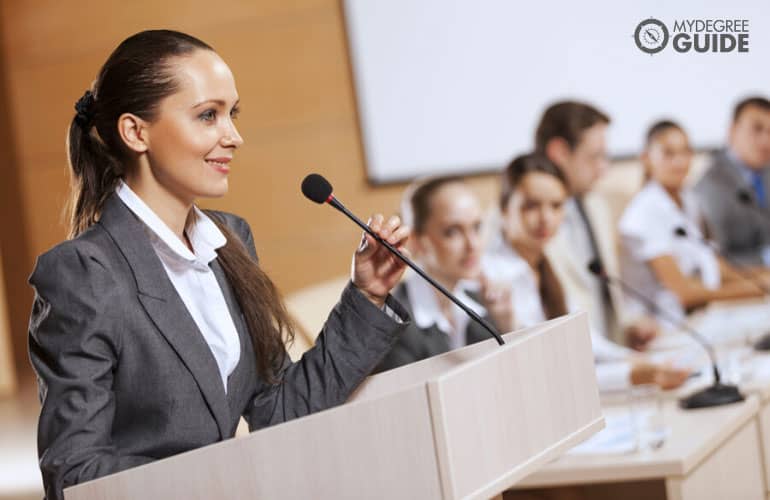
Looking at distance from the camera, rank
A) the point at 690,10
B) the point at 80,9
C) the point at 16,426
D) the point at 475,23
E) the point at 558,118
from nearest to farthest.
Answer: the point at 690,10, the point at 558,118, the point at 475,23, the point at 80,9, the point at 16,426

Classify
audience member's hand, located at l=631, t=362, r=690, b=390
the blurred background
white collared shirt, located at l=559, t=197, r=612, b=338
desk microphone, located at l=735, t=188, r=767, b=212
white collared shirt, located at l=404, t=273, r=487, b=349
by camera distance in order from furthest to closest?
1. the blurred background
2. desk microphone, located at l=735, t=188, r=767, b=212
3. white collared shirt, located at l=559, t=197, r=612, b=338
4. white collared shirt, located at l=404, t=273, r=487, b=349
5. audience member's hand, located at l=631, t=362, r=690, b=390

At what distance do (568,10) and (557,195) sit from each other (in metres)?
1.59

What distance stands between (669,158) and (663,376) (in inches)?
88.5

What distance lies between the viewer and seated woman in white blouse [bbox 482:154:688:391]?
13.2 ft

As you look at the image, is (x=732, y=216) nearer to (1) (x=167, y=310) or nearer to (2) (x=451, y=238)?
(2) (x=451, y=238)

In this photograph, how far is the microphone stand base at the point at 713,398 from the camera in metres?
2.82

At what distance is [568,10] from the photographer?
5367 mm

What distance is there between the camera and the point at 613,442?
252 centimetres

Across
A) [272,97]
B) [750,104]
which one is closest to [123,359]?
[272,97]

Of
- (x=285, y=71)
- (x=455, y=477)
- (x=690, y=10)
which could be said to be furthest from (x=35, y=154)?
(x=455, y=477)

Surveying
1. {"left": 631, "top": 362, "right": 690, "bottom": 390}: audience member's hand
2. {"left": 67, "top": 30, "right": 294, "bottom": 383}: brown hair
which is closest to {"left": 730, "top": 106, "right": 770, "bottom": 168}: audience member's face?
{"left": 631, "top": 362, "right": 690, "bottom": 390}: audience member's hand

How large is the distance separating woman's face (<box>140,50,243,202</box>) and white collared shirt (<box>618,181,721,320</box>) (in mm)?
3494

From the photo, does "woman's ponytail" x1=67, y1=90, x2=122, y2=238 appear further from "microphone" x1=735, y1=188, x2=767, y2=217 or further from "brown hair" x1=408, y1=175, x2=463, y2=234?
"microphone" x1=735, y1=188, x2=767, y2=217

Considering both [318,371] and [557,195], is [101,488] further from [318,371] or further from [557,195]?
[557,195]
